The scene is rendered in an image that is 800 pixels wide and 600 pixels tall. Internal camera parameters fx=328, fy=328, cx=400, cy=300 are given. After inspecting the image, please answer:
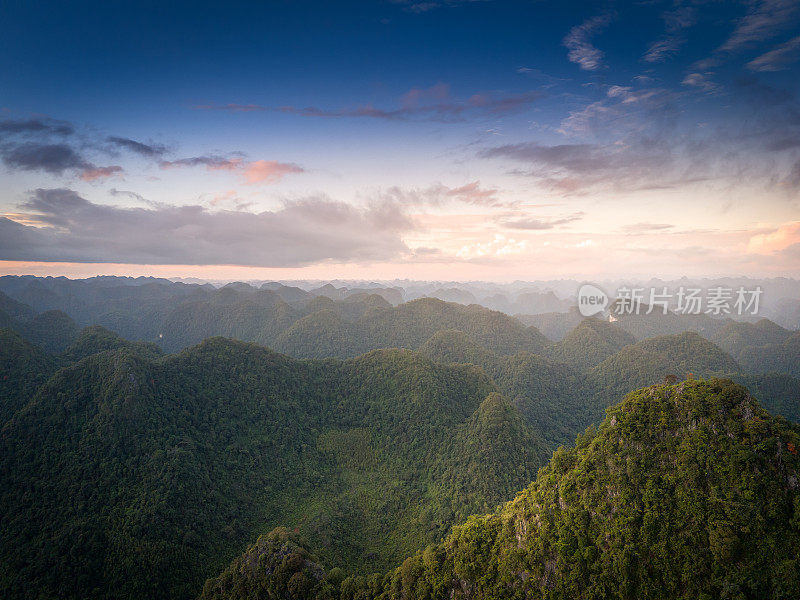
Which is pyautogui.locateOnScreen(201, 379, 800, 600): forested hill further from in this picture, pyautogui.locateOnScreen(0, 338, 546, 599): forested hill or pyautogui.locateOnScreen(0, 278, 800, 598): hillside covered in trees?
pyautogui.locateOnScreen(0, 338, 546, 599): forested hill

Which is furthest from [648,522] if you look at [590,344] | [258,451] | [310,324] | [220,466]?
[310,324]

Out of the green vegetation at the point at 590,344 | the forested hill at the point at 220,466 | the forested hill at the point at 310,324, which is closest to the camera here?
the forested hill at the point at 220,466

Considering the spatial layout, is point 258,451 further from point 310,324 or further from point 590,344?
point 590,344

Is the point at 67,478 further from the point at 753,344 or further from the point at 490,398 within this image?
the point at 753,344

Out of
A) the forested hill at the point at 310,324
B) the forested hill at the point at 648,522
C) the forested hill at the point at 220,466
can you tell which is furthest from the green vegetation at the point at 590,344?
the forested hill at the point at 648,522

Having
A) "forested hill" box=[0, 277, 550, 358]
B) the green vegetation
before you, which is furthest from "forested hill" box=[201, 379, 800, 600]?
the green vegetation

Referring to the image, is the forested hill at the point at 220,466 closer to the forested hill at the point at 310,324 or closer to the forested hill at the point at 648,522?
the forested hill at the point at 648,522

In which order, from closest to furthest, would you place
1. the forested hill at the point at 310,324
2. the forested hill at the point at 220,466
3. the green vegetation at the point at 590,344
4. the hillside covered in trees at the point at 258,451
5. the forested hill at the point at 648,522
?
1. the forested hill at the point at 648,522
2. the hillside covered in trees at the point at 258,451
3. the forested hill at the point at 220,466
4. the green vegetation at the point at 590,344
5. the forested hill at the point at 310,324
